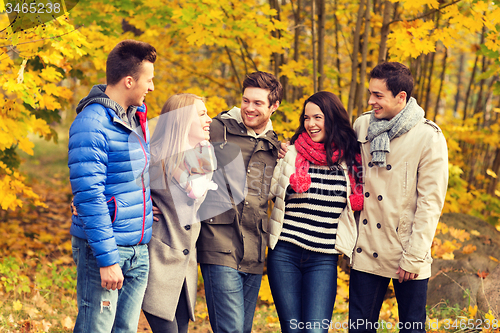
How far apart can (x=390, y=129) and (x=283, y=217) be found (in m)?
0.86

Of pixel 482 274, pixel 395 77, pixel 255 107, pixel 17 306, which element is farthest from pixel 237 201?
pixel 482 274

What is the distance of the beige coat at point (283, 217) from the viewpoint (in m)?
2.50

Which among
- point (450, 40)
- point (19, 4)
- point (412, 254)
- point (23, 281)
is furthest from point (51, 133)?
point (450, 40)

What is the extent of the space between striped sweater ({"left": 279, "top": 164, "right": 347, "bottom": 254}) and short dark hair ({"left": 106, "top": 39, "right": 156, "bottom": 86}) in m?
1.21

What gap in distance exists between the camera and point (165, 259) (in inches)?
89.0

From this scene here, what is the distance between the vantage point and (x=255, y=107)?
2.52 metres

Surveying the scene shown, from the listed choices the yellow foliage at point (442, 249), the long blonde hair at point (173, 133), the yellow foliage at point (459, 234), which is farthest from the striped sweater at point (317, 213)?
the yellow foliage at point (459, 234)

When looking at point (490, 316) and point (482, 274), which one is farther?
point (482, 274)

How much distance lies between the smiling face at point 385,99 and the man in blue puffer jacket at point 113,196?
4.45ft

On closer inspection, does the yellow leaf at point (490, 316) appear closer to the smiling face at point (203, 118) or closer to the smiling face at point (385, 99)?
the smiling face at point (385, 99)

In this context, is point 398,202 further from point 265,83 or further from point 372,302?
point 265,83

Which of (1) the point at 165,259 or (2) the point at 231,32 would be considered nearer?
(1) the point at 165,259

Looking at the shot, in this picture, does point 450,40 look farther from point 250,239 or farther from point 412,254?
point 250,239

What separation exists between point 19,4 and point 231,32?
204 centimetres
